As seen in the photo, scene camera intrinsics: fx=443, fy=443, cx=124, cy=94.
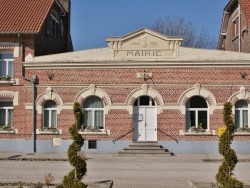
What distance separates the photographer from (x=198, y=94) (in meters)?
23.8

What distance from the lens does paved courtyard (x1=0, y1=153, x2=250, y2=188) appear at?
14883 mm

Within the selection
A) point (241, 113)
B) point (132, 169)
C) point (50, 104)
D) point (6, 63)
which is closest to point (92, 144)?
point (50, 104)

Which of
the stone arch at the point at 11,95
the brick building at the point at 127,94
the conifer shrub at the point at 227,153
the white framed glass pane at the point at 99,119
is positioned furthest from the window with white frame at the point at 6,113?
the conifer shrub at the point at 227,153

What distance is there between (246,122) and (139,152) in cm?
603

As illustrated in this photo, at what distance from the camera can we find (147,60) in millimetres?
23984

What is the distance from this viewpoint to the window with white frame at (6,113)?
25.5m

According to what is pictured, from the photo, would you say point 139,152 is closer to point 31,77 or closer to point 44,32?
point 31,77

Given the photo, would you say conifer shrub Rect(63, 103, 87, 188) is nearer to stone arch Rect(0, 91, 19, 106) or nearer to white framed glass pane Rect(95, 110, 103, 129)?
white framed glass pane Rect(95, 110, 103, 129)

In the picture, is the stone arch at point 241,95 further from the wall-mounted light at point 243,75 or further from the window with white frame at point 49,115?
the window with white frame at point 49,115

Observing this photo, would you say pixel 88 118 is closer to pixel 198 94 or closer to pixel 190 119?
pixel 190 119

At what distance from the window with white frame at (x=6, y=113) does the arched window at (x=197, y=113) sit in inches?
397

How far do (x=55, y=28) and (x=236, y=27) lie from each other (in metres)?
12.3

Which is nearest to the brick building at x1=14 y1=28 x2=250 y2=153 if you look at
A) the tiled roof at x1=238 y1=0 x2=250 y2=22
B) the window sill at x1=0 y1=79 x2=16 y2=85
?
the window sill at x1=0 y1=79 x2=16 y2=85

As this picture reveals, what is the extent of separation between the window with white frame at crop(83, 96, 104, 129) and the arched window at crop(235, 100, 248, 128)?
736 cm
